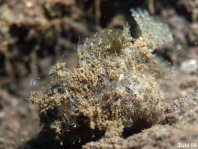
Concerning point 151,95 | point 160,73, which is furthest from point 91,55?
point 160,73

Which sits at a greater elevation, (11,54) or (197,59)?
(11,54)

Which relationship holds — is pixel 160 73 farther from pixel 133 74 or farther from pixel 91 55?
pixel 91 55

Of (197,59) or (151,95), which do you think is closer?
(151,95)

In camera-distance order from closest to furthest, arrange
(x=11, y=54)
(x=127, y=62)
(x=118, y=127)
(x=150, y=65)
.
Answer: (x=118, y=127)
(x=127, y=62)
(x=150, y=65)
(x=11, y=54)

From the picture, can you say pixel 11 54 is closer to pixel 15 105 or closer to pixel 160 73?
pixel 15 105

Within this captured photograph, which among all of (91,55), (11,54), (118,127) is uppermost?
(11,54)

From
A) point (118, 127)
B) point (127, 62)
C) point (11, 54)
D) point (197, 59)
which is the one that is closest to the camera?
point (118, 127)

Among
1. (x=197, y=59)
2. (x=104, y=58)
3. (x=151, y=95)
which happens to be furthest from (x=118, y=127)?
(x=197, y=59)
